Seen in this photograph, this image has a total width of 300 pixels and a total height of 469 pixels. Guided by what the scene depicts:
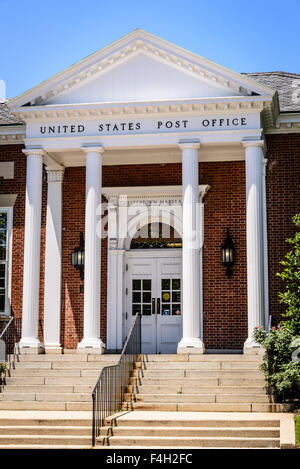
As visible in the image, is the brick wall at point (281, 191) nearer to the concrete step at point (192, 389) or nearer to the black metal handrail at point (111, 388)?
the concrete step at point (192, 389)

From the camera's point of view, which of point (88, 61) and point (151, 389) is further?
point (88, 61)

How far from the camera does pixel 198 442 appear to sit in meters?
11.4

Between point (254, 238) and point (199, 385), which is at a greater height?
point (254, 238)

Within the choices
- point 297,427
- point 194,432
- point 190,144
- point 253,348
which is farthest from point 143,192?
point 297,427

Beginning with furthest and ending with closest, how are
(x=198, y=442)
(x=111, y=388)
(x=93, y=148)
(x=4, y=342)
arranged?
(x=4, y=342), (x=93, y=148), (x=111, y=388), (x=198, y=442)

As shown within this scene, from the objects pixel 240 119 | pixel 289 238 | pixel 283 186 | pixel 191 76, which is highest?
pixel 191 76

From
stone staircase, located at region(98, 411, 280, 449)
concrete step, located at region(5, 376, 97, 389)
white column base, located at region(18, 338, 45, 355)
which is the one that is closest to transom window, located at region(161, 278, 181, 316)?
white column base, located at region(18, 338, 45, 355)

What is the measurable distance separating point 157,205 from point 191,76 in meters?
3.63

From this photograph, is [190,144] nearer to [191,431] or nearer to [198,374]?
[198,374]

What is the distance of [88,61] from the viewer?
17.0m

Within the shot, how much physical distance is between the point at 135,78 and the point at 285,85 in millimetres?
5663
